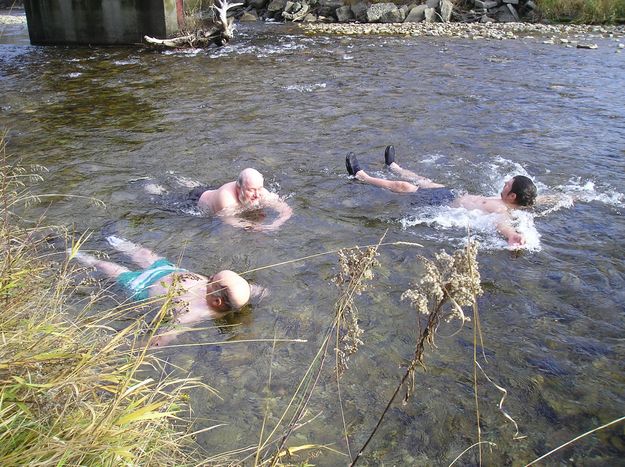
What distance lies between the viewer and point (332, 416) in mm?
3348

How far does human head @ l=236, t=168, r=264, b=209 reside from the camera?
5863 millimetres

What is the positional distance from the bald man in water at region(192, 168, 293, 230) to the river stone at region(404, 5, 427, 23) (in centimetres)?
1826

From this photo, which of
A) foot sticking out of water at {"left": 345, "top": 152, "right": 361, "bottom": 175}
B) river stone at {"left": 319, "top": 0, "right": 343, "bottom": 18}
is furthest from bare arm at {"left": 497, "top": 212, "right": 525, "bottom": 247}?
river stone at {"left": 319, "top": 0, "right": 343, "bottom": 18}

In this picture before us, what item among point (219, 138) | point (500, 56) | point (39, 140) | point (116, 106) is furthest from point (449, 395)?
point (500, 56)

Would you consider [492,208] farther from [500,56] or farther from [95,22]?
[95,22]

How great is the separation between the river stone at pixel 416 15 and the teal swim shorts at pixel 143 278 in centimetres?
2015

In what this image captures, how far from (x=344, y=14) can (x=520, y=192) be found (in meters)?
19.6

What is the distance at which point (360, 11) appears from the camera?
22.9m

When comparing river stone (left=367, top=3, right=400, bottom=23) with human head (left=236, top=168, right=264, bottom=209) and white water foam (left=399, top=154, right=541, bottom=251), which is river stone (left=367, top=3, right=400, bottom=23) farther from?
human head (left=236, top=168, right=264, bottom=209)

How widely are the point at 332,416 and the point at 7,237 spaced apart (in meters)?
2.23

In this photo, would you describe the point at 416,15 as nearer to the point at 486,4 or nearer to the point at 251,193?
the point at 486,4

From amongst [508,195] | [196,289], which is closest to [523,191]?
[508,195]

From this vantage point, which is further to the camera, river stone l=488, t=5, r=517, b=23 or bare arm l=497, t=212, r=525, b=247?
river stone l=488, t=5, r=517, b=23

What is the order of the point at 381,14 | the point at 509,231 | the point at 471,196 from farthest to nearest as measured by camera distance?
the point at 381,14
the point at 471,196
the point at 509,231
